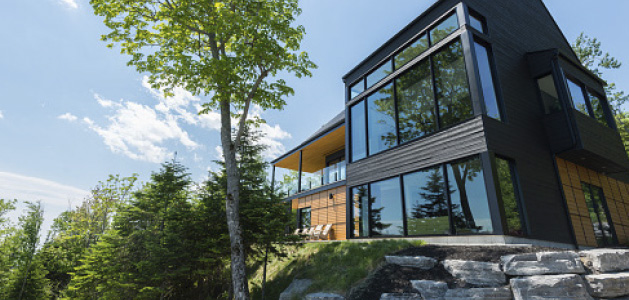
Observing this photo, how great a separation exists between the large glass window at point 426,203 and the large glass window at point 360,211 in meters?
1.93

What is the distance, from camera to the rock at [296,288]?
7054 millimetres

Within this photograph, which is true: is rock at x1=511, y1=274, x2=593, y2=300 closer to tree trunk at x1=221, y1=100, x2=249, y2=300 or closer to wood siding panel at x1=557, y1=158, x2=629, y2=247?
wood siding panel at x1=557, y1=158, x2=629, y2=247

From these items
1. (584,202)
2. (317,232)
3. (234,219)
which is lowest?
(317,232)

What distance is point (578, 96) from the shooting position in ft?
32.1

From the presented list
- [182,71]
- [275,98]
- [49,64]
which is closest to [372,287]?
[275,98]

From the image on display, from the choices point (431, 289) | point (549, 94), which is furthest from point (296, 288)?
point (549, 94)

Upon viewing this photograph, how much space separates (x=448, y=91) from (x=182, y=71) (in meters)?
7.84

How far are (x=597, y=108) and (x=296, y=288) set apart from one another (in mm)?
13266

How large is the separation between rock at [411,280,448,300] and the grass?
1.61 meters

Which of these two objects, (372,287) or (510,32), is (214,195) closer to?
(372,287)

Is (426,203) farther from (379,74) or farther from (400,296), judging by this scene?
(379,74)

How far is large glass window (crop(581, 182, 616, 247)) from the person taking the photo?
27.7ft

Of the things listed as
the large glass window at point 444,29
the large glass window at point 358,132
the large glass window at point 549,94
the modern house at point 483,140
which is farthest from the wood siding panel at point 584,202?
the large glass window at point 358,132

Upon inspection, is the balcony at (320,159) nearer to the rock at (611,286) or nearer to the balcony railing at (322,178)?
the balcony railing at (322,178)
